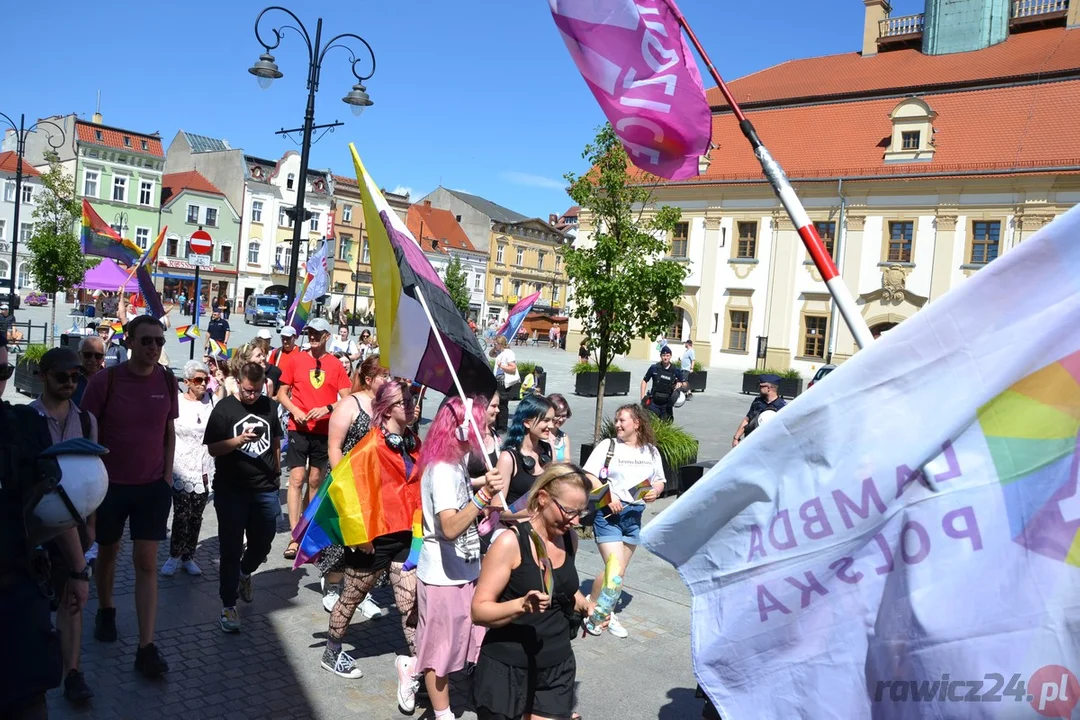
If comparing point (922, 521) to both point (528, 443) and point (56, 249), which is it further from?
point (56, 249)

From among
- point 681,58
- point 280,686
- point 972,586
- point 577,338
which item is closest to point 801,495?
point 972,586

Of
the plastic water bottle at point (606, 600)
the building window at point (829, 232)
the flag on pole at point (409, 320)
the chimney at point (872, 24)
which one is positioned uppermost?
the chimney at point (872, 24)

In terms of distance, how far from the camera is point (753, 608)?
8.23 ft

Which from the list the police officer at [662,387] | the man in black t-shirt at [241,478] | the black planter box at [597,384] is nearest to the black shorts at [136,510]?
the man in black t-shirt at [241,478]

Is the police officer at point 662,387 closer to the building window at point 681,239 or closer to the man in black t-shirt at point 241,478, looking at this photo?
the man in black t-shirt at point 241,478

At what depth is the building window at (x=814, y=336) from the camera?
1497 inches

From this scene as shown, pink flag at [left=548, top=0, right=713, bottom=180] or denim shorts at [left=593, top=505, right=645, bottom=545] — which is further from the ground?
pink flag at [left=548, top=0, right=713, bottom=180]

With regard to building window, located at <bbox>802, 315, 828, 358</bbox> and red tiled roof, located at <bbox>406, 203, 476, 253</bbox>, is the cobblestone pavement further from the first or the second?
red tiled roof, located at <bbox>406, 203, 476, 253</bbox>

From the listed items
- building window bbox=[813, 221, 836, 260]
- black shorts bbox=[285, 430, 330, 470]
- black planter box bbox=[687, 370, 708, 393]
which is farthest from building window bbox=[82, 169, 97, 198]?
black shorts bbox=[285, 430, 330, 470]

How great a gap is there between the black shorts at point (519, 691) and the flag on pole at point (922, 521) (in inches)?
49.5

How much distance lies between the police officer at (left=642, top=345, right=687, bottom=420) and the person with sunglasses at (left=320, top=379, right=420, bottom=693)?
27.5 feet

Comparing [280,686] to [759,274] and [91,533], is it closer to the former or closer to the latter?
[91,533]

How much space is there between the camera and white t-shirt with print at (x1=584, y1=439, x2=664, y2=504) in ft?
20.6

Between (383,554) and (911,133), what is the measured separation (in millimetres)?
36917
